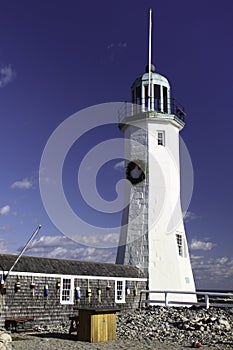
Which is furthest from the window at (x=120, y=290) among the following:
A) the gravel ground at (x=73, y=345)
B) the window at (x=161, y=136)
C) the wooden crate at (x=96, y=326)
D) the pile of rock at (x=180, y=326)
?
the window at (x=161, y=136)

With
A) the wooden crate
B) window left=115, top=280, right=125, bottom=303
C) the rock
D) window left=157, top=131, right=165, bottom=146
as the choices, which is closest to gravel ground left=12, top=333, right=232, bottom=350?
the wooden crate

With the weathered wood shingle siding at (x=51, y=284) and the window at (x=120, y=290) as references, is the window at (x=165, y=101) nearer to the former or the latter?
the weathered wood shingle siding at (x=51, y=284)

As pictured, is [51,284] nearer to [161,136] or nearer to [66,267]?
[66,267]

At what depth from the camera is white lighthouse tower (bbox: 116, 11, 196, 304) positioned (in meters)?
21.9

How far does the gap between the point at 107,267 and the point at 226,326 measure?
6714mm

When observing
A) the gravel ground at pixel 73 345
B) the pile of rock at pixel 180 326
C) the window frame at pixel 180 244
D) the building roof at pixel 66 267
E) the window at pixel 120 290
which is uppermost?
the window frame at pixel 180 244

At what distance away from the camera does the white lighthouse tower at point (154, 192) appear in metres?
21.9

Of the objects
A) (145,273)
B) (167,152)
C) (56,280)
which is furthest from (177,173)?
(56,280)

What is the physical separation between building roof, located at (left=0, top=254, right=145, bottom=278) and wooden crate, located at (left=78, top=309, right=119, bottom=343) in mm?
3539

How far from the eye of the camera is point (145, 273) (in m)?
21.7

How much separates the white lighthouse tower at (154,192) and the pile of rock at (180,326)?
3.34 m

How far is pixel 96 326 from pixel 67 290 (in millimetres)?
4547

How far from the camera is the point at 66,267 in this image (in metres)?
18.3

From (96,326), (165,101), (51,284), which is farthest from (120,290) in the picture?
(165,101)
